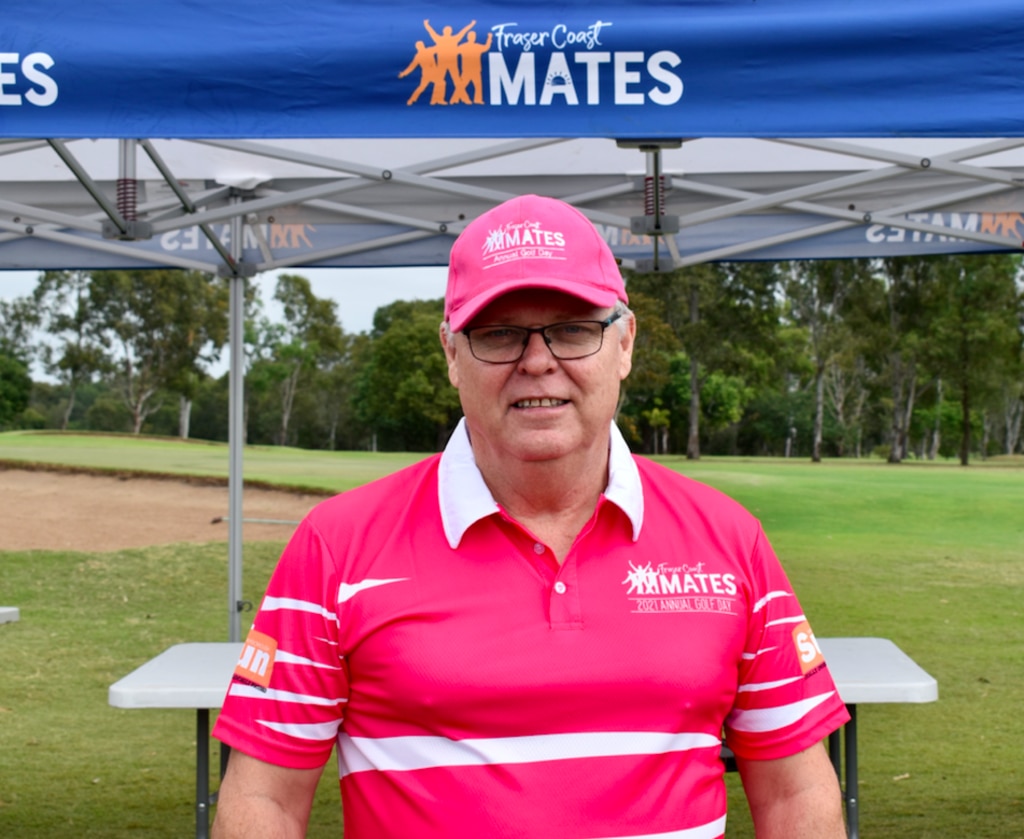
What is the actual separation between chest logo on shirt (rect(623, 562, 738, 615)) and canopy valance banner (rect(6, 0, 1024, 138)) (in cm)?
97

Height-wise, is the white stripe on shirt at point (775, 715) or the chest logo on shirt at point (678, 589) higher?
the chest logo on shirt at point (678, 589)

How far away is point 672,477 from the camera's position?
148 cm

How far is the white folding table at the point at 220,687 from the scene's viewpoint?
2.82 meters

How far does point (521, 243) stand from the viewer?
133 cm

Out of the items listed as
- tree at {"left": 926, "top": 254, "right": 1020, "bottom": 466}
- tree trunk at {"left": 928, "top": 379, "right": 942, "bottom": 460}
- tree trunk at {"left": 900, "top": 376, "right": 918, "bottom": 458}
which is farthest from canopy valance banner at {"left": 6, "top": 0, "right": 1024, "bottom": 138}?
tree trunk at {"left": 928, "top": 379, "right": 942, "bottom": 460}

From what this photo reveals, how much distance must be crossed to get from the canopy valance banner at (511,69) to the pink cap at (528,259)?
0.69 metres

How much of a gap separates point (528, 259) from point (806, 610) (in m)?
9.75

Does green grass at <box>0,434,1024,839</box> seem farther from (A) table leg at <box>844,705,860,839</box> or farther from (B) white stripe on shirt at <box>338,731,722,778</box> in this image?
(B) white stripe on shirt at <box>338,731,722,778</box>

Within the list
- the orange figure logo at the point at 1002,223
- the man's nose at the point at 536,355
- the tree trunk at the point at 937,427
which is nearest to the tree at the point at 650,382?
the tree trunk at the point at 937,427

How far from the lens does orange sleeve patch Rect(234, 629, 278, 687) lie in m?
1.29

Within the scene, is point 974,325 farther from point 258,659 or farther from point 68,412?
point 258,659

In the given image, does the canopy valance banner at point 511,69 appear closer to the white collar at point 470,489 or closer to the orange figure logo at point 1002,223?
the white collar at point 470,489

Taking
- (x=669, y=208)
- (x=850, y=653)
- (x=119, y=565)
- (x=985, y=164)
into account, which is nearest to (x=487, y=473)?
(x=850, y=653)

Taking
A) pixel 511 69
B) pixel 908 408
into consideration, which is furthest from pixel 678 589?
pixel 908 408
